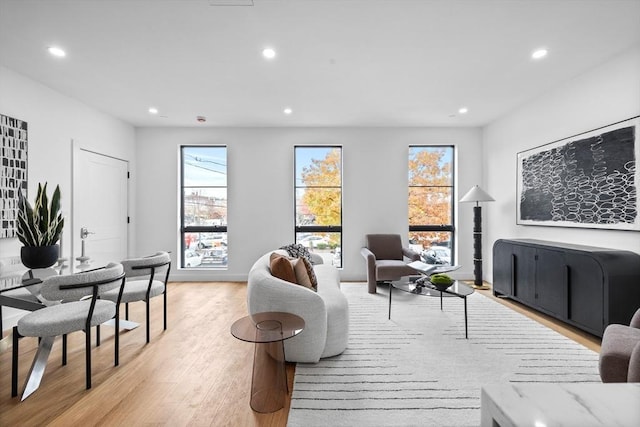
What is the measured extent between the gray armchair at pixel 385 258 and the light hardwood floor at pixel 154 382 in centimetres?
170

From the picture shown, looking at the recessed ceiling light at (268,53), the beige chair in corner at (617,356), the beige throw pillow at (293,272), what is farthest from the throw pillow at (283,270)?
the beige chair in corner at (617,356)

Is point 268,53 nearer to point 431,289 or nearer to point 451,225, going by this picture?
point 431,289

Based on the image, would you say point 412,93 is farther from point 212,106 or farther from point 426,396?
point 426,396

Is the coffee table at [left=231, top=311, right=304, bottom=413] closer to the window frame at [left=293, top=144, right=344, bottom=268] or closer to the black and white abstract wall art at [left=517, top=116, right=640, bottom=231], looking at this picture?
the window frame at [left=293, top=144, right=344, bottom=268]

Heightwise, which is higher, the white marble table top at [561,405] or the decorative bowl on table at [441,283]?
the white marble table top at [561,405]

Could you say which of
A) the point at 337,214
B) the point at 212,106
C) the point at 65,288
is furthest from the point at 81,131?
the point at 337,214

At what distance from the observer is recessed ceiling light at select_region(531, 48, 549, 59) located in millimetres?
2744

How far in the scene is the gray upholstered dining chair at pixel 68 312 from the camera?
1854mm

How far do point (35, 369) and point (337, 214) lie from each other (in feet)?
13.4

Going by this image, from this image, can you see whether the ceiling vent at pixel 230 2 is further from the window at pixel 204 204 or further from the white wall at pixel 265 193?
the window at pixel 204 204

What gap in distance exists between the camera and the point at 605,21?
2.33 metres

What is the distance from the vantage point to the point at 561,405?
2.11ft

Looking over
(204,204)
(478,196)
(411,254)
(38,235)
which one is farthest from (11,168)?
(478,196)

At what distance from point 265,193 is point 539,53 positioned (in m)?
4.05
